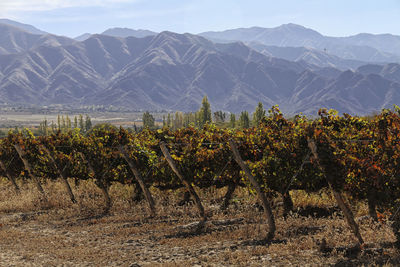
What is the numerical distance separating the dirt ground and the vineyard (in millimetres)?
548

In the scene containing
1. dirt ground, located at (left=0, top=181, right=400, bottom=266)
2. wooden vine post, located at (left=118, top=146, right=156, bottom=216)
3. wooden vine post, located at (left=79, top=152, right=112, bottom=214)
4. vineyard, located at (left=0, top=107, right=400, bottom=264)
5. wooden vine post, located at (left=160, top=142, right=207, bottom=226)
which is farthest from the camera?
wooden vine post, located at (left=79, top=152, right=112, bottom=214)

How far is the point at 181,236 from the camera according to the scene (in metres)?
13.1

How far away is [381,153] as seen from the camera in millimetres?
10727

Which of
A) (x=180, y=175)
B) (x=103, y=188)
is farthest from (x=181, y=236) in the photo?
(x=103, y=188)

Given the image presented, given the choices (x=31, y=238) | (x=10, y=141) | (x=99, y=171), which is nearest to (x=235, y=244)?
(x=31, y=238)

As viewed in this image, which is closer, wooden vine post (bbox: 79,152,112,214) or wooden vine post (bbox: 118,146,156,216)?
wooden vine post (bbox: 118,146,156,216)

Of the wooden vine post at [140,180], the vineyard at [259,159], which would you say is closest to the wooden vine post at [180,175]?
the vineyard at [259,159]

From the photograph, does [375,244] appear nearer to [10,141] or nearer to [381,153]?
[381,153]

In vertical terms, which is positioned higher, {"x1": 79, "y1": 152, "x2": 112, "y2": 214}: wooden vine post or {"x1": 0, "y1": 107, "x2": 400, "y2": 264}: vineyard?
{"x1": 0, "y1": 107, "x2": 400, "y2": 264}: vineyard

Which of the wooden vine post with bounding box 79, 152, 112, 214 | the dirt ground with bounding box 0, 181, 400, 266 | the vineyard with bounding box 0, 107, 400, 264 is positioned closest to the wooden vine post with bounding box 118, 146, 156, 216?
the vineyard with bounding box 0, 107, 400, 264

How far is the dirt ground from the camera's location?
33.6 feet

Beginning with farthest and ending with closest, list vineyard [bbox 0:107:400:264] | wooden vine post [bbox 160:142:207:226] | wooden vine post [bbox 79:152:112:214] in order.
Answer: wooden vine post [bbox 79:152:112:214]
wooden vine post [bbox 160:142:207:226]
vineyard [bbox 0:107:400:264]

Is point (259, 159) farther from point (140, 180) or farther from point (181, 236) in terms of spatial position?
point (140, 180)

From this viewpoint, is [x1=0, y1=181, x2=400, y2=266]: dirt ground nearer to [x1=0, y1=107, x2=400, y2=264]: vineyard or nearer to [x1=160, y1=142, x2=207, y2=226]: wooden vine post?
[x1=0, y1=107, x2=400, y2=264]: vineyard
